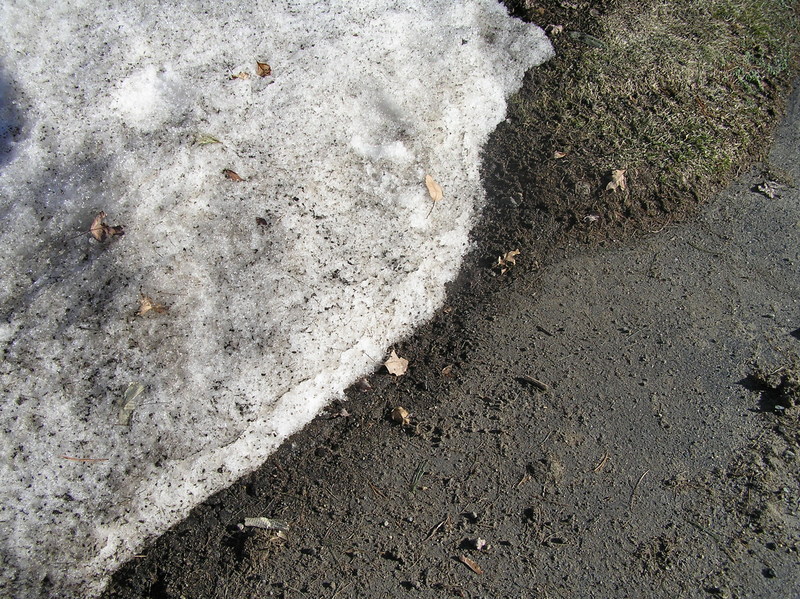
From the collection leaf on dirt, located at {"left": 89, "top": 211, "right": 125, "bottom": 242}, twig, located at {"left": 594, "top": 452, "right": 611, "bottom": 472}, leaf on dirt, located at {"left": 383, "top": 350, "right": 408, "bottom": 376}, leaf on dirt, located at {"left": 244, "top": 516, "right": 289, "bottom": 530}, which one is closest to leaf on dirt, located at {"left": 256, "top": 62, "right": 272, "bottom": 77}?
leaf on dirt, located at {"left": 89, "top": 211, "right": 125, "bottom": 242}

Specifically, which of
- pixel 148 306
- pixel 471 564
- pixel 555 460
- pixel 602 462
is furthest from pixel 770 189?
pixel 148 306

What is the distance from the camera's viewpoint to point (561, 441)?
10.1ft

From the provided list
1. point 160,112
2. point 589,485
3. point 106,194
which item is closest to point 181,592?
point 589,485

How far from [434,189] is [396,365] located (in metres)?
1.23

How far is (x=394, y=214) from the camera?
371 centimetres

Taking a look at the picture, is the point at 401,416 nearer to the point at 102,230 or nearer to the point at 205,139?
the point at 102,230

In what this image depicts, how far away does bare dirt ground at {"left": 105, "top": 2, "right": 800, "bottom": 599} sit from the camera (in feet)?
8.91

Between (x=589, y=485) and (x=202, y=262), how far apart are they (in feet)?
7.75

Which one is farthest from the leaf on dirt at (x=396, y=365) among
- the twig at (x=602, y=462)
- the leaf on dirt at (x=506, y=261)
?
the twig at (x=602, y=462)

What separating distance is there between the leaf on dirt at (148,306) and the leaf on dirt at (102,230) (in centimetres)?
44

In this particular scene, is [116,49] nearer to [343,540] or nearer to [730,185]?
[343,540]

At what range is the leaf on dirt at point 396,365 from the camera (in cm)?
330

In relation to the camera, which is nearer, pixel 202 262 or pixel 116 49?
pixel 202 262

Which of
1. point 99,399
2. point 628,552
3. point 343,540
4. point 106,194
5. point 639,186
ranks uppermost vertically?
point 106,194
